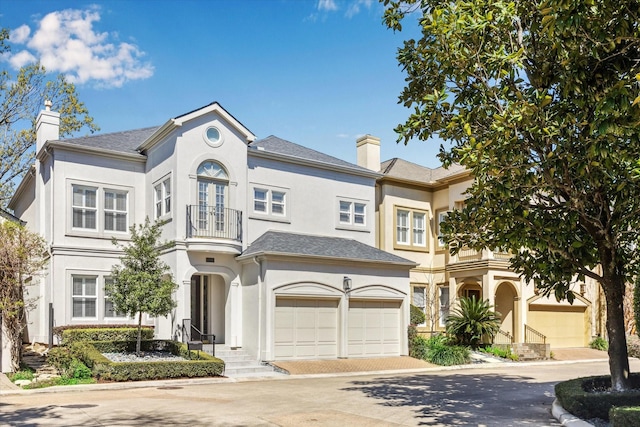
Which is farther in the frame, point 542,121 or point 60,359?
point 60,359

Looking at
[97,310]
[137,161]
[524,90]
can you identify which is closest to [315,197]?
[137,161]

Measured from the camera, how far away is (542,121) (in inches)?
379

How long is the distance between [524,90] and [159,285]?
41.4 ft

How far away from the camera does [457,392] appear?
15453 mm

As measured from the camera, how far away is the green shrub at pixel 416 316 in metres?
27.1

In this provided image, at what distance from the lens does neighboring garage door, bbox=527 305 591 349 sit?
97.6 ft

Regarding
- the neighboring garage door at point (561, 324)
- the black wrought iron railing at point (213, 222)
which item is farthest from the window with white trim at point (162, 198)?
the neighboring garage door at point (561, 324)

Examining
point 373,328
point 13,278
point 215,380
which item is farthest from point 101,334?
point 373,328

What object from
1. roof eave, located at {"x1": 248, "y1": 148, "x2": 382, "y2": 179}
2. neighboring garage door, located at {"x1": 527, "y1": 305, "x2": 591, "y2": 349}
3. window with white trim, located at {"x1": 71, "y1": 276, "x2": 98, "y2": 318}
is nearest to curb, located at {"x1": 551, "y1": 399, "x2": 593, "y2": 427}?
roof eave, located at {"x1": 248, "y1": 148, "x2": 382, "y2": 179}

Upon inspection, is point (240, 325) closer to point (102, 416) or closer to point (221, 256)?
point (221, 256)

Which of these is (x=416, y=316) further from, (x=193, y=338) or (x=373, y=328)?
(x=193, y=338)

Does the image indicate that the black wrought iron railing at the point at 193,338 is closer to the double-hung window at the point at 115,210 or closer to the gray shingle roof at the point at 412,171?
the double-hung window at the point at 115,210

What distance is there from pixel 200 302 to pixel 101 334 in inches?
169

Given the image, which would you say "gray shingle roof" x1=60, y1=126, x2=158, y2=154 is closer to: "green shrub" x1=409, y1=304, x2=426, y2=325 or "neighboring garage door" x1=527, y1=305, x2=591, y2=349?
"green shrub" x1=409, y1=304, x2=426, y2=325
